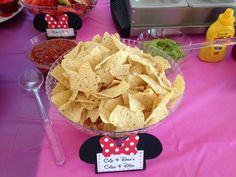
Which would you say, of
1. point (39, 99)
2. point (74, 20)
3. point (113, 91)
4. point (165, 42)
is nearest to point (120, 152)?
point (113, 91)

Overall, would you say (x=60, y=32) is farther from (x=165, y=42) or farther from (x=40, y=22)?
(x=165, y=42)

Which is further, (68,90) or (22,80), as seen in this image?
(22,80)

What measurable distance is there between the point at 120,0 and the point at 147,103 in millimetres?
631

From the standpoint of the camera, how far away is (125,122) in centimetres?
61

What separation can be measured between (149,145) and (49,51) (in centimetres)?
44

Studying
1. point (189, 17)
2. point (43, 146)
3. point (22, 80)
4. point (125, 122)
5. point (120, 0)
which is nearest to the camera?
point (125, 122)

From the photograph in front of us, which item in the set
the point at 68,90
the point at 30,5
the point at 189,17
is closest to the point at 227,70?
the point at 189,17

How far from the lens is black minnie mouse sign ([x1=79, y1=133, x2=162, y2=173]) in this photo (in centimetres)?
61

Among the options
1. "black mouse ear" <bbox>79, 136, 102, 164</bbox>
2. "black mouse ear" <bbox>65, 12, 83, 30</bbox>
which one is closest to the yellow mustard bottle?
"black mouse ear" <bbox>65, 12, 83, 30</bbox>

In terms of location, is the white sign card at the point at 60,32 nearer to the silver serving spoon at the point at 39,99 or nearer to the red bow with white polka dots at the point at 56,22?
the red bow with white polka dots at the point at 56,22

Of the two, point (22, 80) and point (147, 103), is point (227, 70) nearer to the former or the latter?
point (147, 103)

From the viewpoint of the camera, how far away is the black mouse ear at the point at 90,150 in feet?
2.06

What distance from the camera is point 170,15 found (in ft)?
3.33

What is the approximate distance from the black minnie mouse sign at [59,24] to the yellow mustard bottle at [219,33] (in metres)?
0.43
